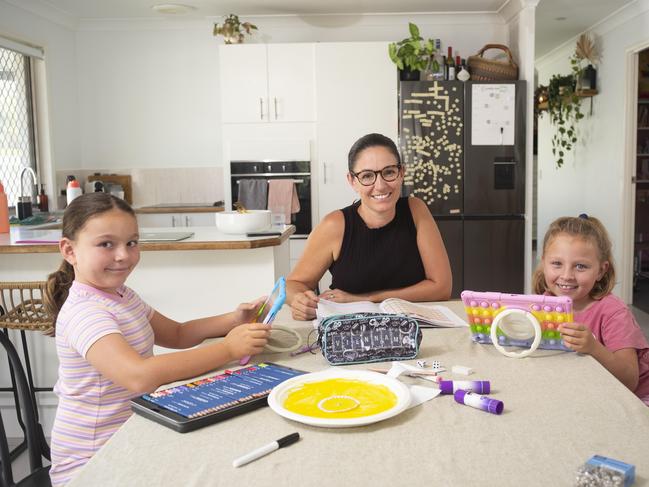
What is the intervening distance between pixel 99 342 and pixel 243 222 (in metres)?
1.58

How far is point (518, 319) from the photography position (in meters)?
1.42

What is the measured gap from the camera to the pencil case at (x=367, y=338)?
4.36 feet

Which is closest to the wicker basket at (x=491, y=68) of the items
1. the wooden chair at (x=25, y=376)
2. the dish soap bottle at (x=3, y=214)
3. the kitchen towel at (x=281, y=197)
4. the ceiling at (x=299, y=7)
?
the ceiling at (x=299, y=7)

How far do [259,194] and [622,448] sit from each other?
4134 millimetres

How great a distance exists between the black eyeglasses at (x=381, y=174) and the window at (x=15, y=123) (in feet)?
11.3

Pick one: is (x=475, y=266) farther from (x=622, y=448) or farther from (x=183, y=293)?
(x=622, y=448)

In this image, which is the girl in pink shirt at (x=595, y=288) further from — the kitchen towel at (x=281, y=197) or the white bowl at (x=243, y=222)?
the kitchen towel at (x=281, y=197)

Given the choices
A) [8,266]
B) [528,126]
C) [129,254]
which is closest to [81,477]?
[129,254]

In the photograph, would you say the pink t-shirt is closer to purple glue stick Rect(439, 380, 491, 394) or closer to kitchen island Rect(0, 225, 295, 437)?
purple glue stick Rect(439, 380, 491, 394)

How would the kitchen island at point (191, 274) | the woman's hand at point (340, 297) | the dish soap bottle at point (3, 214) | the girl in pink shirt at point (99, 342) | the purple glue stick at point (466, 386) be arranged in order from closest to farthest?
the purple glue stick at point (466, 386), the girl in pink shirt at point (99, 342), the woman's hand at point (340, 297), the kitchen island at point (191, 274), the dish soap bottle at point (3, 214)

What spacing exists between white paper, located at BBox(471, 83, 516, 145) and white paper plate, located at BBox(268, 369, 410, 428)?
12.8ft

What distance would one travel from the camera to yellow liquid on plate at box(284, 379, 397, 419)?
3.38 feet

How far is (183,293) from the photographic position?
2.78 meters

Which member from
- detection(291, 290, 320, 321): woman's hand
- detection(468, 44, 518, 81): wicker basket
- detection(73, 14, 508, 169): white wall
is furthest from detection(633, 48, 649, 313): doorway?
detection(291, 290, 320, 321): woman's hand
